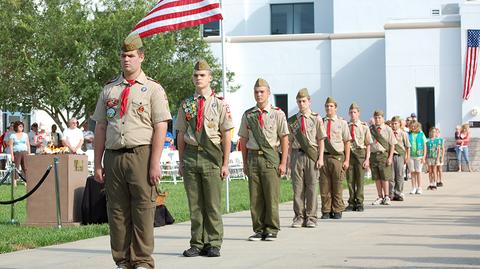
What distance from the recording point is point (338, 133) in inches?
775

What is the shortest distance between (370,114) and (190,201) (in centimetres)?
3747

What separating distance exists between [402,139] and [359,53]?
25396 mm

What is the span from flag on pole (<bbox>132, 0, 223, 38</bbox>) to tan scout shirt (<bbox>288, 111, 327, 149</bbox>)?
8.87ft

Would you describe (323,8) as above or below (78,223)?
above

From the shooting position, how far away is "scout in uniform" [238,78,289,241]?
1504 cm

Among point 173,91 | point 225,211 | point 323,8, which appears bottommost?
point 225,211

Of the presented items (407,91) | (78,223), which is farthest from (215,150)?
(407,91)

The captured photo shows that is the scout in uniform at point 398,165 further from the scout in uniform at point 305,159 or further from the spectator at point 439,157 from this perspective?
the scout in uniform at point 305,159

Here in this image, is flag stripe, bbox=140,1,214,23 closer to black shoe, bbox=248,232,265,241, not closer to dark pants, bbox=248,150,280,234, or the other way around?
dark pants, bbox=248,150,280,234

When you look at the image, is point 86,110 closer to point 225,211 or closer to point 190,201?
point 225,211

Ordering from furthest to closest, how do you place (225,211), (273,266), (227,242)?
1. (225,211)
2. (227,242)
3. (273,266)

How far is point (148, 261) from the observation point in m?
10.8

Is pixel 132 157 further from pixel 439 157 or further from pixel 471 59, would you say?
pixel 471 59

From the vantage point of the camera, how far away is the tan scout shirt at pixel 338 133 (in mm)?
19562
